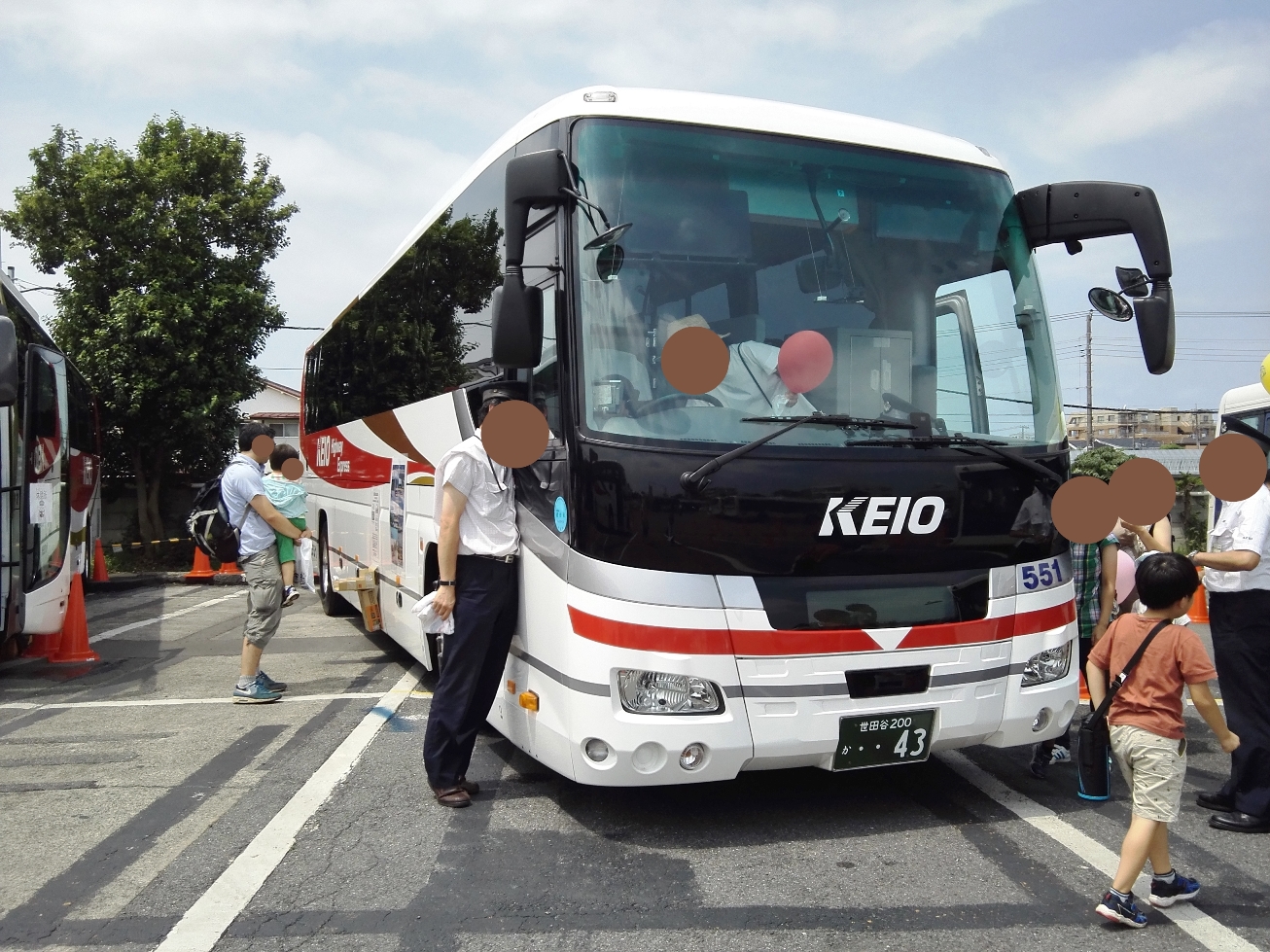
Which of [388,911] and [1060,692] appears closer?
[388,911]

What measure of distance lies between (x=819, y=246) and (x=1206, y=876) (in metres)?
2.92

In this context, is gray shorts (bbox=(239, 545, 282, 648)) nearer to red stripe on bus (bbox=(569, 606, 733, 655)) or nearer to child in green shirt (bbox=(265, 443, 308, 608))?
child in green shirt (bbox=(265, 443, 308, 608))

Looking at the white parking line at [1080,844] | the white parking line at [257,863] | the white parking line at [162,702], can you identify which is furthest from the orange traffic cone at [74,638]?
the white parking line at [1080,844]

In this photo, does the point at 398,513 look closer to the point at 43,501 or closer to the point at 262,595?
the point at 262,595

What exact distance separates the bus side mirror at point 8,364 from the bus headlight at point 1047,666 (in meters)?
6.01

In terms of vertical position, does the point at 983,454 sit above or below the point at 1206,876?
above

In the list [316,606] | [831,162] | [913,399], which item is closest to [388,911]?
[913,399]

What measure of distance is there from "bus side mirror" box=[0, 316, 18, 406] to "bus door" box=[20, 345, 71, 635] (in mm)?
1500

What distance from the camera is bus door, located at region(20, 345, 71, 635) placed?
7.93 m

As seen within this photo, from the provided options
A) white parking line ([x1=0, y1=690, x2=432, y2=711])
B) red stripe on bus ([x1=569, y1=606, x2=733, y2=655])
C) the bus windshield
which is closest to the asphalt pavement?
white parking line ([x1=0, y1=690, x2=432, y2=711])

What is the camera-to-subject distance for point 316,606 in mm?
12836

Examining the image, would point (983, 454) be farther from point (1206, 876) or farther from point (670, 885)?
point (670, 885)

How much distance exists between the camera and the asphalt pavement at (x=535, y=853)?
3596 millimetres

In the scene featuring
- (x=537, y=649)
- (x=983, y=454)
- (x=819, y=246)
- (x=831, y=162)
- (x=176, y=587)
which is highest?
(x=831, y=162)
